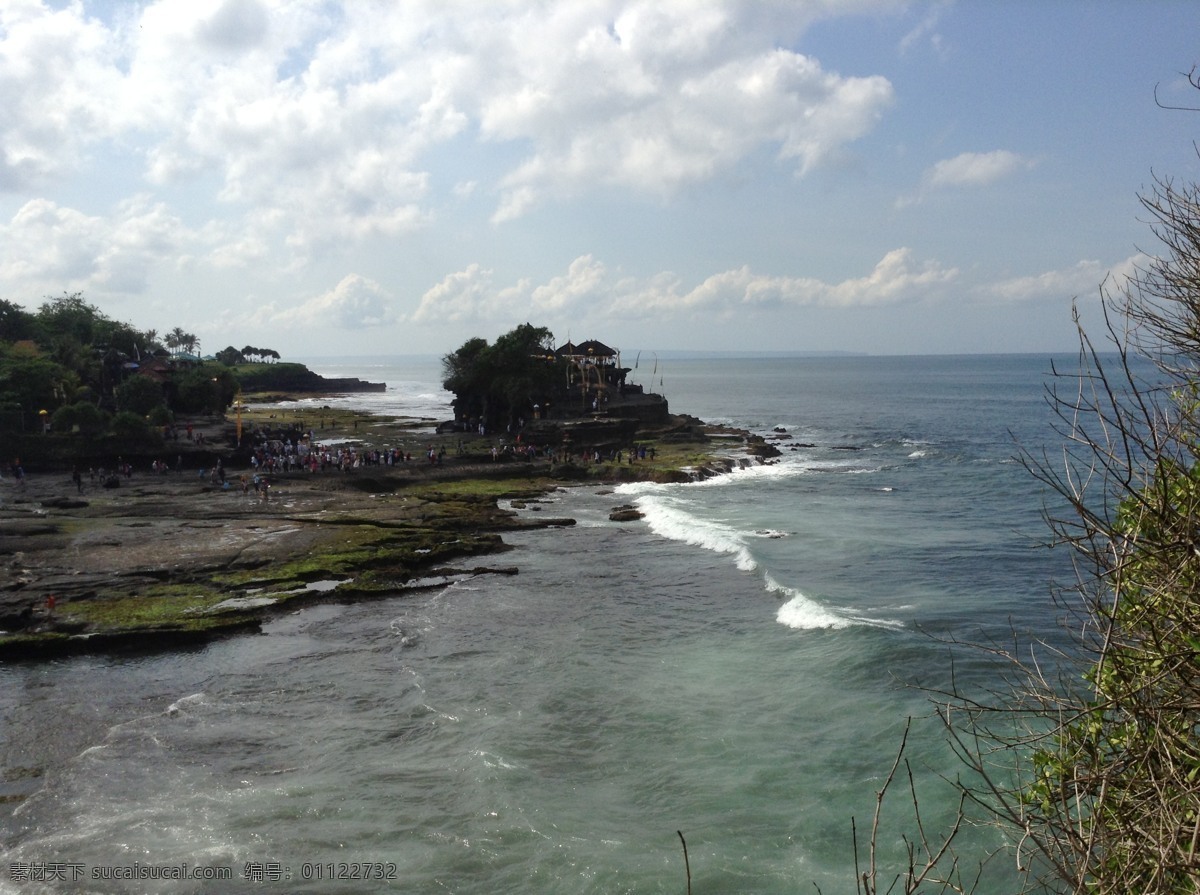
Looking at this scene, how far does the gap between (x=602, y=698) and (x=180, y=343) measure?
144 metres

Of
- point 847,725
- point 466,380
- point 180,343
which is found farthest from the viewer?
point 180,343

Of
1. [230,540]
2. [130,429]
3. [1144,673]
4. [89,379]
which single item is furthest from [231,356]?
[1144,673]

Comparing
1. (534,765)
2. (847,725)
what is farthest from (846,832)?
(534,765)

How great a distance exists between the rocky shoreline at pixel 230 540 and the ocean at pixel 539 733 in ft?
4.34

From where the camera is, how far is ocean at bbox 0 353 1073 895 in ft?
41.6

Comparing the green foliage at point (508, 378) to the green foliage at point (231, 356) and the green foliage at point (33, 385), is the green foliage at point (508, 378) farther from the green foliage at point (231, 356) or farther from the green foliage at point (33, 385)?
the green foliage at point (231, 356)

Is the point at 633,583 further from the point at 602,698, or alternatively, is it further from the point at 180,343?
the point at 180,343

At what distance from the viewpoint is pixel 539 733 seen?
659 inches

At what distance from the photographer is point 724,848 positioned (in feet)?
42.8

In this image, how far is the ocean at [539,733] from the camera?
12.7 metres

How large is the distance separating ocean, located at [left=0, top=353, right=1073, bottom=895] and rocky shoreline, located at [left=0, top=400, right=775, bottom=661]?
1.32 metres

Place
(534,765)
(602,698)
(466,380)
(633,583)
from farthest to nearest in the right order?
(466,380)
(633,583)
(602,698)
(534,765)

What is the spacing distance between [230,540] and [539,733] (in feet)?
63.6

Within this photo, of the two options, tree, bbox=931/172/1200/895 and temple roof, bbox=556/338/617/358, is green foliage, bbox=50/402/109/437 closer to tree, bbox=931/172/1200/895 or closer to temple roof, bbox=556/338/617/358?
temple roof, bbox=556/338/617/358
